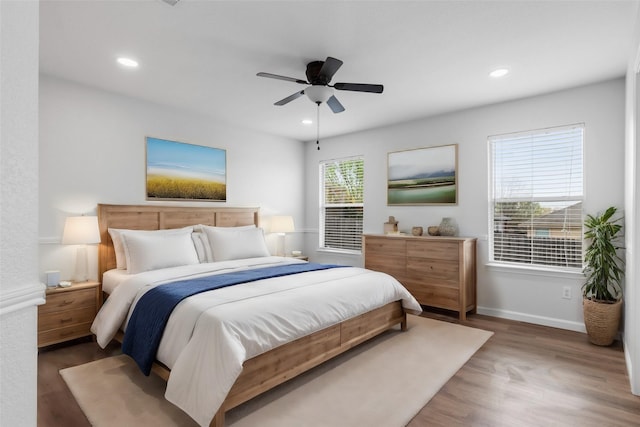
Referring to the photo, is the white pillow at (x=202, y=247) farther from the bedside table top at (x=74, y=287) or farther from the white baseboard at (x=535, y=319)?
the white baseboard at (x=535, y=319)

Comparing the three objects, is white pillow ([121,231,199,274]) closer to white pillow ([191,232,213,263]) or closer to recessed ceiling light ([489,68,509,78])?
white pillow ([191,232,213,263])

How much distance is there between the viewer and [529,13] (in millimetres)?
2395

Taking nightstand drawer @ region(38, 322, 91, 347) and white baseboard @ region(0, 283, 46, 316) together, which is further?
nightstand drawer @ region(38, 322, 91, 347)

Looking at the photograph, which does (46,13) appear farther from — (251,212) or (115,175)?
(251,212)

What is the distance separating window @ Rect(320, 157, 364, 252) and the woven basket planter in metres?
3.20

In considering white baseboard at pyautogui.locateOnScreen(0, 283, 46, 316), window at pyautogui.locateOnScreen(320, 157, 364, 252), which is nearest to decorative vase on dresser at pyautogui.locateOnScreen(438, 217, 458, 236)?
window at pyautogui.locateOnScreen(320, 157, 364, 252)

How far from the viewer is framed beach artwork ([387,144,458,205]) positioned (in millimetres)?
4730

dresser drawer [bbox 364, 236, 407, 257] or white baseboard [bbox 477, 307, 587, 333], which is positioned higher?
dresser drawer [bbox 364, 236, 407, 257]

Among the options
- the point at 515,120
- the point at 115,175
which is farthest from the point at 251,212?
the point at 515,120

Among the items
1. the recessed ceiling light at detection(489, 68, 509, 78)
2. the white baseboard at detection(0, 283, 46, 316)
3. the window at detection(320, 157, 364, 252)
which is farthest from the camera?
the window at detection(320, 157, 364, 252)

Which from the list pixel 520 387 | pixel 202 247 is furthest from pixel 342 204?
pixel 520 387

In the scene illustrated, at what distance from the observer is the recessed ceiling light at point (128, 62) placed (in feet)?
10.2

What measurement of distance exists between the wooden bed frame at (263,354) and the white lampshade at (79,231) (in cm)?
31

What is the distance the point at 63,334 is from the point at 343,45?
3724 millimetres
